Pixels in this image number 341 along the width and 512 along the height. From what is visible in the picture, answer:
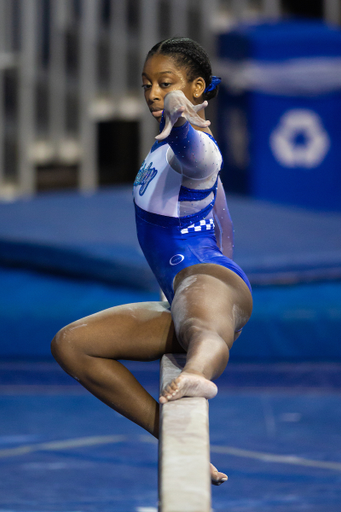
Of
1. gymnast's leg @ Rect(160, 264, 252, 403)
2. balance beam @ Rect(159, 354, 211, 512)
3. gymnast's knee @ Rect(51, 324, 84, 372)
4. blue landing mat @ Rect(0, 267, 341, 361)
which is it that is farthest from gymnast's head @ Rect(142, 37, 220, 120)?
blue landing mat @ Rect(0, 267, 341, 361)

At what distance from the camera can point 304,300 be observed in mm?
2668

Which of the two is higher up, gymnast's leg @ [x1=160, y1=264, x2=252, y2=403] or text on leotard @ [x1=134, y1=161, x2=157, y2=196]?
text on leotard @ [x1=134, y1=161, x2=157, y2=196]

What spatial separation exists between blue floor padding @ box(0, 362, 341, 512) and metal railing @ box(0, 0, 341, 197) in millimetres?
2689

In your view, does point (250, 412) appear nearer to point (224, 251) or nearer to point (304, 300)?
point (304, 300)

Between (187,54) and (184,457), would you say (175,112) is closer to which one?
(187,54)

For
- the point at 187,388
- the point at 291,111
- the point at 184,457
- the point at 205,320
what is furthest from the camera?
the point at 291,111

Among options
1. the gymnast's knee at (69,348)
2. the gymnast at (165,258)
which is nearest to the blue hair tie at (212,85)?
the gymnast at (165,258)

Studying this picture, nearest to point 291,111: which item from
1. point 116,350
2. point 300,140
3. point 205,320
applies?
point 300,140

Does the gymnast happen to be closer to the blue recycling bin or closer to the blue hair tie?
the blue hair tie

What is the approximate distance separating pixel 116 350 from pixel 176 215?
250mm

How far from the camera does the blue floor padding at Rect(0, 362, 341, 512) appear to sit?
1.80m

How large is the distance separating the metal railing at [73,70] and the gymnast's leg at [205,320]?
4.03 metres

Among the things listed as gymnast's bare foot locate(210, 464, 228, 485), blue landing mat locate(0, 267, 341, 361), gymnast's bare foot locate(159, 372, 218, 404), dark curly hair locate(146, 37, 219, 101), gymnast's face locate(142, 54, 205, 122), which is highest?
dark curly hair locate(146, 37, 219, 101)

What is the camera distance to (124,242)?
120 inches
